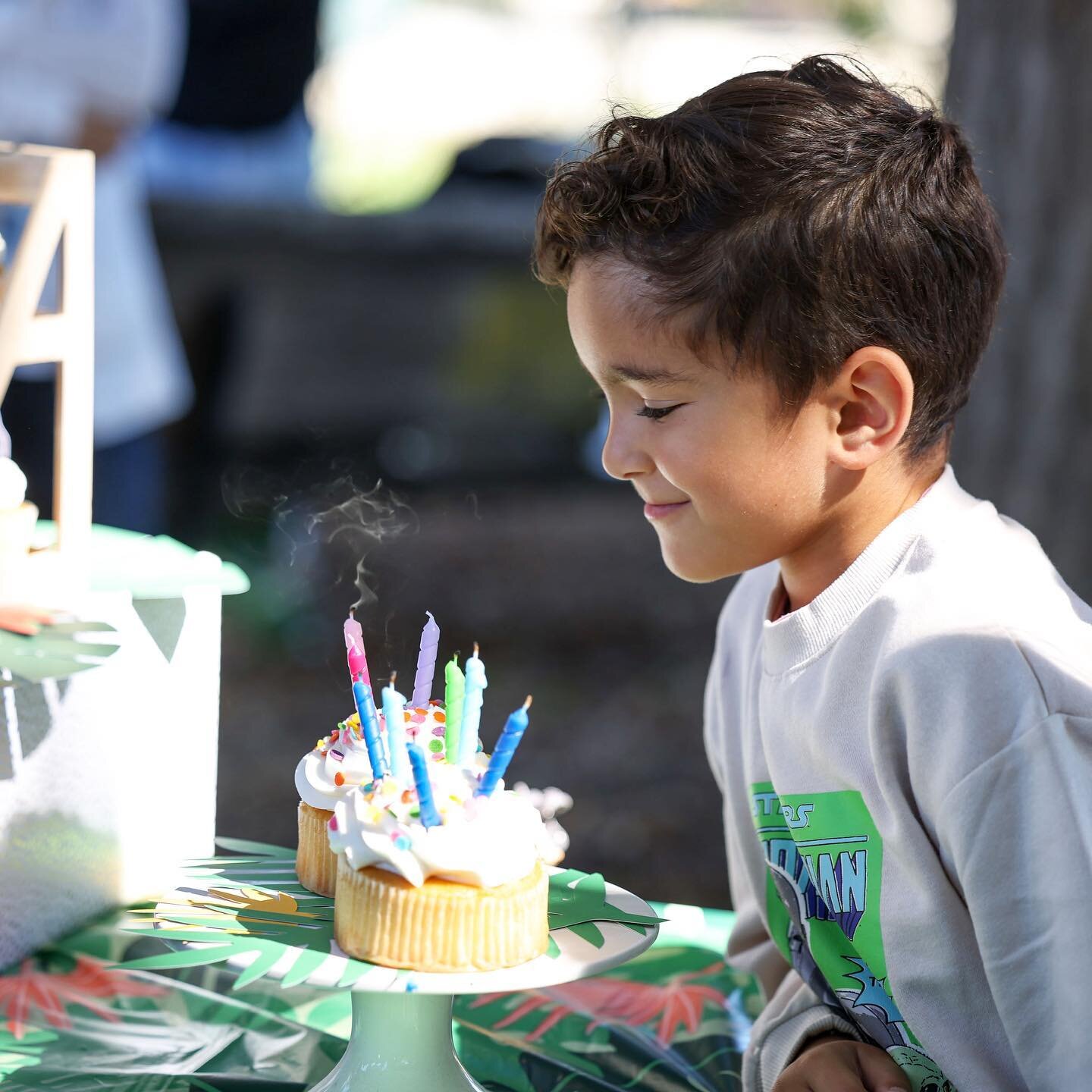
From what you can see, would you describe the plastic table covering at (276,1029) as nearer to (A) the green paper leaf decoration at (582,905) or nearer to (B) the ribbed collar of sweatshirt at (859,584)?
(A) the green paper leaf decoration at (582,905)

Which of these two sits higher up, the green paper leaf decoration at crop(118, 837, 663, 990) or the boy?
the boy

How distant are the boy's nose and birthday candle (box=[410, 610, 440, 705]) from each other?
19cm

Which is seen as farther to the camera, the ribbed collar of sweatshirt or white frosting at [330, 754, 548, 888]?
the ribbed collar of sweatshirt

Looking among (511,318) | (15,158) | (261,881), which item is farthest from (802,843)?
(511,318)

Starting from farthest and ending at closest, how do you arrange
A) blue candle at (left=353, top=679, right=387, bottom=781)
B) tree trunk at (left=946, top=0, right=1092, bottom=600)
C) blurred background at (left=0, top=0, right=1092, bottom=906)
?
tree trunk at (left=946, top=0, right=1092, bottom=600), blurred background at (left=0, top=0, right=1092, bottom=906), blue candle at (left=353, top=679, right=387, bottom=781)

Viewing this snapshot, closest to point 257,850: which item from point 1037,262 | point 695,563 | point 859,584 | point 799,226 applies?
point 695,563

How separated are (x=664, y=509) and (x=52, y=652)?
49 centimetres

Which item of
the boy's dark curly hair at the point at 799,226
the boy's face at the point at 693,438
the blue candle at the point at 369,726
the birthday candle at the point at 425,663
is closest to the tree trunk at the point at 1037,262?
the boy's dark curly hair at the point at 799,226

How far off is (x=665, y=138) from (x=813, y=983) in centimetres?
73

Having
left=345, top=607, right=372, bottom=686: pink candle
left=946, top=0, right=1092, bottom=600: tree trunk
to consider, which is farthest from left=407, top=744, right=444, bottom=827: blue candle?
left=946, top=0, right=1092, bottom=600: tree trunk

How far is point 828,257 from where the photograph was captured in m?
1.15

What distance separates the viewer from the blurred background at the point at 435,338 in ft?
7.64

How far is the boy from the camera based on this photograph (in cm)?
103

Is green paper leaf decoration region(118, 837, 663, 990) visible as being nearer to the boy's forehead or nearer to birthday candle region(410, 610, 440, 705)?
birthday candle region(410, 610, 440, 705)
